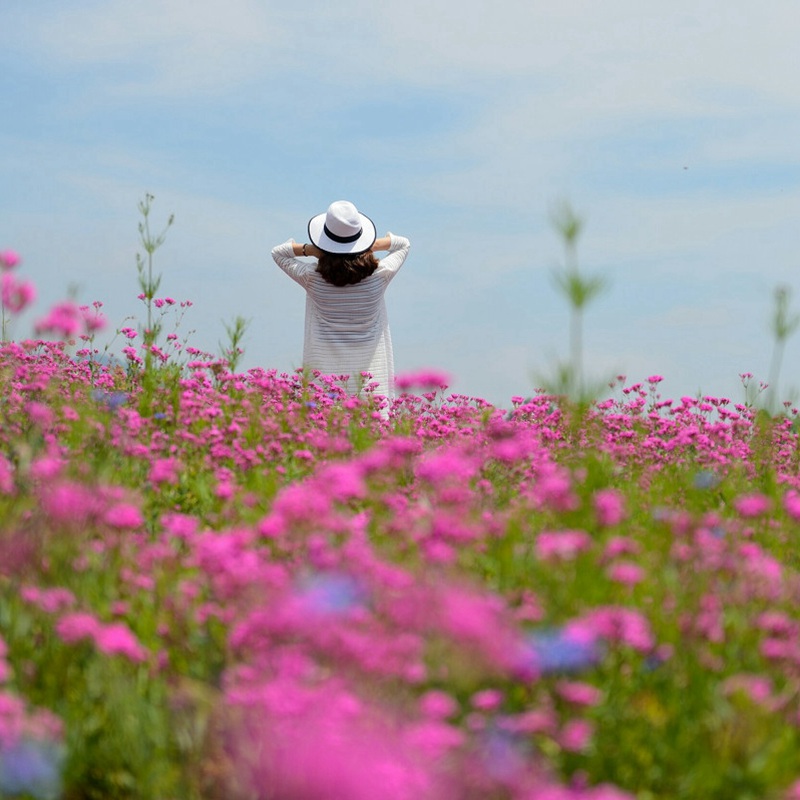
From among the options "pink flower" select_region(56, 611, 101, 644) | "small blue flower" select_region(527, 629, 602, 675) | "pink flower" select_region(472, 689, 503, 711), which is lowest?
"pink flower" select_region(472, 689, 503, 711)

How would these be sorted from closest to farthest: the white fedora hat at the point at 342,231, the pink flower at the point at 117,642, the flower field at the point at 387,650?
1. the flower field at the point at 387,650
2. the pink flower at the point at 117,642
3. the white fedora hat at the point at 342,231

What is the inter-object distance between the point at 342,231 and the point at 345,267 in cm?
40

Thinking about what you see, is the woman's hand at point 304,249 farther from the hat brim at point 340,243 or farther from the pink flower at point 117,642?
the pink flower at point 117,642

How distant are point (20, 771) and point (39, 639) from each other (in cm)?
98

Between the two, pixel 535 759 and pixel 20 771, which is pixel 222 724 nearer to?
pixel 20 771

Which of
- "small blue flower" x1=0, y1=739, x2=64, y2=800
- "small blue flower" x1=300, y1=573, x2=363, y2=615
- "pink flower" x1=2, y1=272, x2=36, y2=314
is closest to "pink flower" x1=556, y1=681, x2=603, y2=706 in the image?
"small blue flower" x1=300, y1=573, x2=363, y2=615

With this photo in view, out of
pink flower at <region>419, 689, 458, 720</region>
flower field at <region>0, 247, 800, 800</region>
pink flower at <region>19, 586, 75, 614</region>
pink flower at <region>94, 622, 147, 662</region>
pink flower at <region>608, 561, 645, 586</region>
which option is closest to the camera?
flower field at <region>0, 247, 800, 800</region>

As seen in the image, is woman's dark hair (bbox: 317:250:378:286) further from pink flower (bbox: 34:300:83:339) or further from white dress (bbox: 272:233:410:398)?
pink flower (bbox: 34:300:83:339)

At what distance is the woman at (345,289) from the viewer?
11633 millimetres

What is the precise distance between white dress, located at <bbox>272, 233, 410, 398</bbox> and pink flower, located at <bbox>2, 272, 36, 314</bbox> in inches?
302

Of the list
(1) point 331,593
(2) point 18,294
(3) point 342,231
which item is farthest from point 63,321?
(3) point 342,231

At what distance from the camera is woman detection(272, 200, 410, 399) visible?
11.6 metres

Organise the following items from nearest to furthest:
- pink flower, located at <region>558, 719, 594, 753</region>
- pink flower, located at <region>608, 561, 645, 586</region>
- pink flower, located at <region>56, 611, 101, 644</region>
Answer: pink flower, located at <region>558, 719, 594, 753</region> < pink flower, located at <region>56, 611, 101, 644</region> < pink flower, located at <region>608, 561, 645, 586</region>

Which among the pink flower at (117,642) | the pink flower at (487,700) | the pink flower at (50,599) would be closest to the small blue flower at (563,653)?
the pink flower at (487,700)
